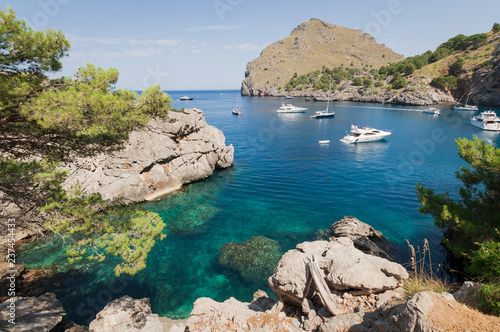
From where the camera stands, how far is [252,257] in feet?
58.5

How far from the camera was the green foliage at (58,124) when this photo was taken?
6.86 meters

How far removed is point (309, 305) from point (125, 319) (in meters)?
9.52

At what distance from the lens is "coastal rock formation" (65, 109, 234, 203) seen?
2450 centimetres

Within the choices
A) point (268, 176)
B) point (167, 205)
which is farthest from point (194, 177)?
point (268, 176)

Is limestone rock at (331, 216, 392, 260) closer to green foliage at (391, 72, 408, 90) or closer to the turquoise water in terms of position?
the turquoise water

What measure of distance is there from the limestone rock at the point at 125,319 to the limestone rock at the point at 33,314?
6.71ft

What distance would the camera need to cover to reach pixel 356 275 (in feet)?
29.9

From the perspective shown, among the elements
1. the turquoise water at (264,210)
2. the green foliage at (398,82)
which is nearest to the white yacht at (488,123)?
the turquoise water at (264,210)

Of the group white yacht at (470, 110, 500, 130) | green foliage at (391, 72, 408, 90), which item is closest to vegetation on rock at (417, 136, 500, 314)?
white yacht at (470, 110, 500, 130)

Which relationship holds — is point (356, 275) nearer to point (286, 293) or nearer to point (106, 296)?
point (286, 293)

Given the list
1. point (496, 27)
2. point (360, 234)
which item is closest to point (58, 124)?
point (360, 234)

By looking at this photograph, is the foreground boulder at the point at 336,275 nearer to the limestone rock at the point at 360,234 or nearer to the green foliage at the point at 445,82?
the limestone rock at the point at 360,234

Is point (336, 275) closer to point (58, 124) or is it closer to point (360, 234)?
point (360, 234)

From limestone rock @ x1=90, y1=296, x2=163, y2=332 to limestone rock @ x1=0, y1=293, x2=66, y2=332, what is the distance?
2046 mm
